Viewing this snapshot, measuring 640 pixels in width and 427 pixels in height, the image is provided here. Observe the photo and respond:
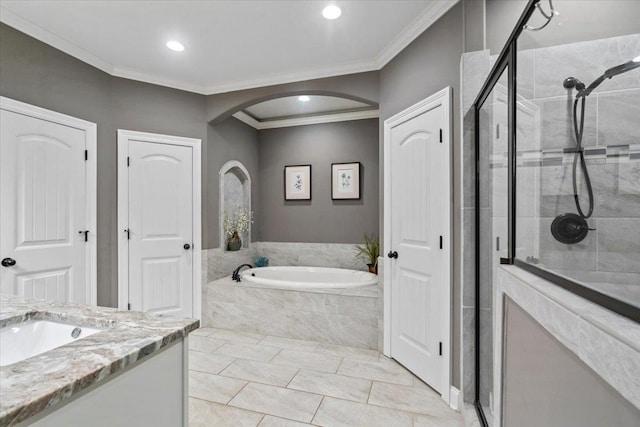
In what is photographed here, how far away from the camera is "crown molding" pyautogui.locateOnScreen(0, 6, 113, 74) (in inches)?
88.4

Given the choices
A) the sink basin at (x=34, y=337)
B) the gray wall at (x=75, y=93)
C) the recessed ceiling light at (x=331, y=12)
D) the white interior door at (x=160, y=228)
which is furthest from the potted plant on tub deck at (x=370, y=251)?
the sink basin at (x=34, y=337)

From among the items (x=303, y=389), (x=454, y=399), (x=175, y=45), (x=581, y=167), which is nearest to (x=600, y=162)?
(x=581, y=167)

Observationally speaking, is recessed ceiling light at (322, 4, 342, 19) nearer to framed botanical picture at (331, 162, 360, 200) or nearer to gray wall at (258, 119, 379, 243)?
gray wall at (258, 119, 379, 243)

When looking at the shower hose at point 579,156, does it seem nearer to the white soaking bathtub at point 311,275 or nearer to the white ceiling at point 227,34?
the white ceiling at point 227,34

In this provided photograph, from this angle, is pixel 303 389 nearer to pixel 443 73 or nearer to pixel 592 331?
pixel 592 331

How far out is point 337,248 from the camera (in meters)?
4.45

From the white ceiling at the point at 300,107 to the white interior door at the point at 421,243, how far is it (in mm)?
1597

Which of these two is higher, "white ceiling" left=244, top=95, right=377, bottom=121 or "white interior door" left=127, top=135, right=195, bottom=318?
"white ceiling" left=244, top=95, right=377, bottom=121

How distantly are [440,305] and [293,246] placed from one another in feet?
9.12

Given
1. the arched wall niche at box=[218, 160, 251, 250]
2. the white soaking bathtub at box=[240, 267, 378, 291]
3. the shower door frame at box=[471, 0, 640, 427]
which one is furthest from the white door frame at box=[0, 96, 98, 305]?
the shower door frame at box=[471, 0, 640, 427]

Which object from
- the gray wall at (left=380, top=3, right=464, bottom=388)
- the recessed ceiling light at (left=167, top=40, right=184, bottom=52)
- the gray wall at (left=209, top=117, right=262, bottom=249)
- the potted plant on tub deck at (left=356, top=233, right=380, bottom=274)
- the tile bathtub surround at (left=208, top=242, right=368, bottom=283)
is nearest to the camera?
the gray wall at (left=380, top=3, right=464, bottom=388)

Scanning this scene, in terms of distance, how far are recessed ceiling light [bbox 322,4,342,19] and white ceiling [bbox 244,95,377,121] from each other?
1639mm

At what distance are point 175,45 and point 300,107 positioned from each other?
187 centimetres

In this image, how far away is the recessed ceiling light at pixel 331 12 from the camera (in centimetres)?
216
